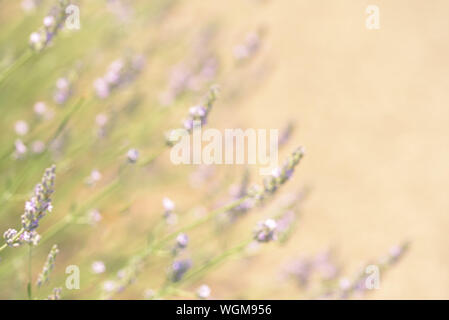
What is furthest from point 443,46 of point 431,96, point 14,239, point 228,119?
point 14,239

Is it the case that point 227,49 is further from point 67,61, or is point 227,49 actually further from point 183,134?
point 183,134

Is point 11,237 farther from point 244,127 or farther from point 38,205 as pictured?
point 244,127

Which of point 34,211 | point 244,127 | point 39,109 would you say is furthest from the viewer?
point 244,127

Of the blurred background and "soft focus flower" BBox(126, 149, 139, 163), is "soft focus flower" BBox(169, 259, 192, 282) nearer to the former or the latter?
the blurred background

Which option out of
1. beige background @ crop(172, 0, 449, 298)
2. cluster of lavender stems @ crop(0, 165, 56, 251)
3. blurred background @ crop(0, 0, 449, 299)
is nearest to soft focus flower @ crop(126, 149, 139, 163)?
blurred background @ crop(0, 0, 449, 299)

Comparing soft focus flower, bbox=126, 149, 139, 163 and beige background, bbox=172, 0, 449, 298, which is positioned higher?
beige background, bbox=172, 0, 449, 298

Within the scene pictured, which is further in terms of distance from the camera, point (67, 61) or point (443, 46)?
point (443, 46)

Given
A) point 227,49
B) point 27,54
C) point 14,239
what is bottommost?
point 14,239

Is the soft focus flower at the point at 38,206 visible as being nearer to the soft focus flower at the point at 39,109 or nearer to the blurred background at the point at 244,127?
the blurred background at the point at 244,127

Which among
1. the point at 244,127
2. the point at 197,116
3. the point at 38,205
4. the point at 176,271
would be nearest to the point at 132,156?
the point at 197,116
